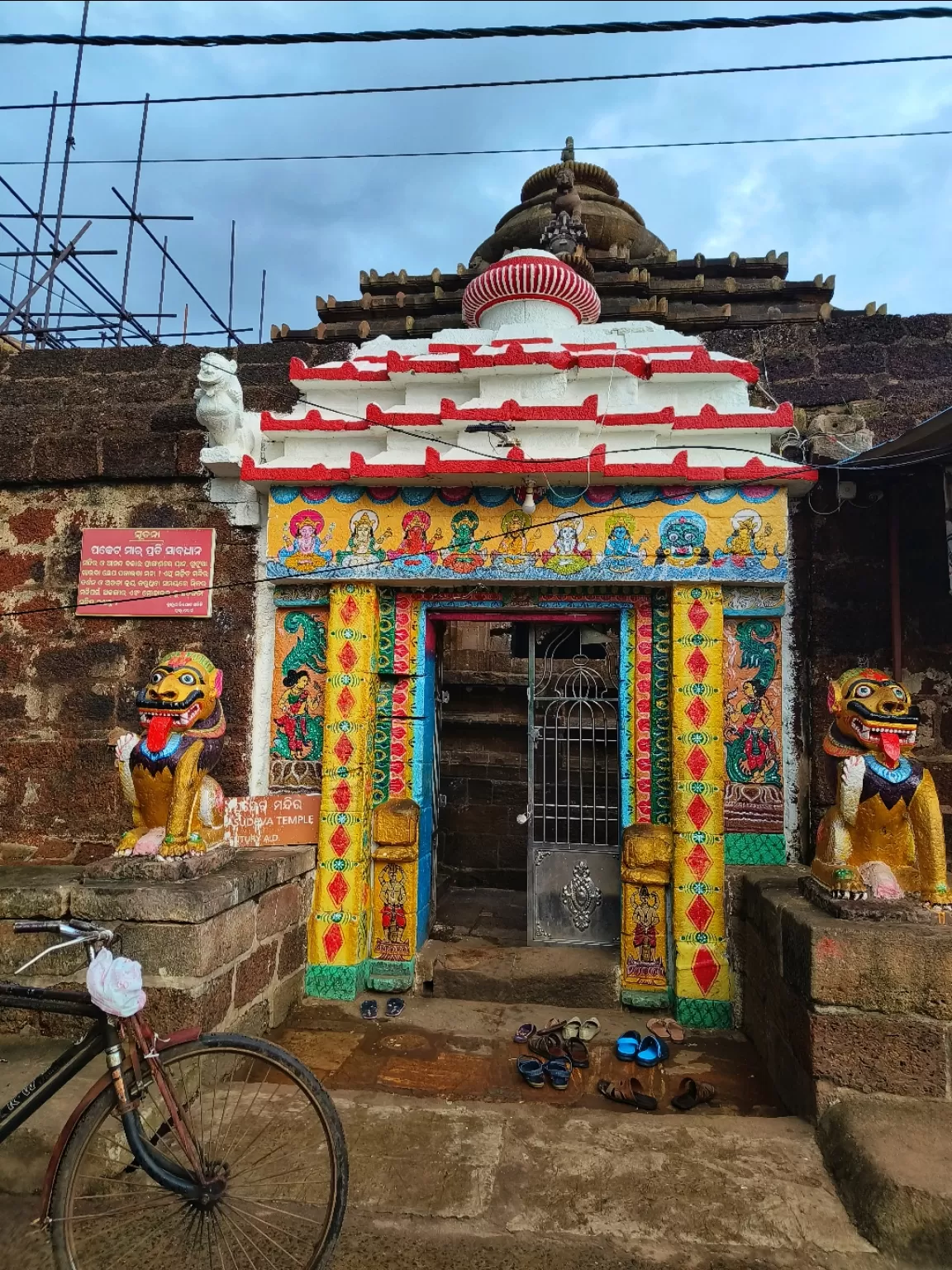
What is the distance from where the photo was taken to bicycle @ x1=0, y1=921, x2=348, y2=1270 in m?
2.17

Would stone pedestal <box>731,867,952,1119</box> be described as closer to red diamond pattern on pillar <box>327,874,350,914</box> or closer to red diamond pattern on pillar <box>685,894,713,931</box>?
red diamond pattern on pillar <box>685,894,713,931</box>

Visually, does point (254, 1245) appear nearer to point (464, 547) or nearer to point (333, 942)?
point (333, 942)

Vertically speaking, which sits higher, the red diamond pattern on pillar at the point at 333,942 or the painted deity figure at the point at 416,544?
the painted deity figure at the point at 416,544

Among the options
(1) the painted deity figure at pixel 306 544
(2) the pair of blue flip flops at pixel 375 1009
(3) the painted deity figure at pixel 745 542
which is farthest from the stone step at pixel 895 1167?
(1) the painted deity figure at pixel 306 544

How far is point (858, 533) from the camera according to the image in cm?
472

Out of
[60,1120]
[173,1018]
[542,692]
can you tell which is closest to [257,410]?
[542,692]

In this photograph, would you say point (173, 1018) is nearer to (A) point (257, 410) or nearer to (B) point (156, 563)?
(B) point (156, 563)

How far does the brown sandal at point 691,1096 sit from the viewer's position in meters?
3.50

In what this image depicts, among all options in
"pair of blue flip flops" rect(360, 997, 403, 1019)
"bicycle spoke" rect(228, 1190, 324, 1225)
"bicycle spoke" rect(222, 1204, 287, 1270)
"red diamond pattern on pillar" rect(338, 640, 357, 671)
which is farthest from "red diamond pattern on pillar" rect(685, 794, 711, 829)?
"bicycle spoke" rect(222, 1204, 287, 1270)

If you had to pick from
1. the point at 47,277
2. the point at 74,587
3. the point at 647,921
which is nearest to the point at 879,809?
the point at 647,921

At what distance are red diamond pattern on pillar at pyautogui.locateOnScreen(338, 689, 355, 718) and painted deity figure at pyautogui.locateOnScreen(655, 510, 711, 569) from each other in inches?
79.3

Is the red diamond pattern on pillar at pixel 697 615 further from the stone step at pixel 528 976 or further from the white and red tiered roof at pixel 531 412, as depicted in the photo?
the stone step at pixel 528 976

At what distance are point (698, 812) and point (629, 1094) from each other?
1.51m

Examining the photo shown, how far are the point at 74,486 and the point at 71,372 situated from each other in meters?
0.96
